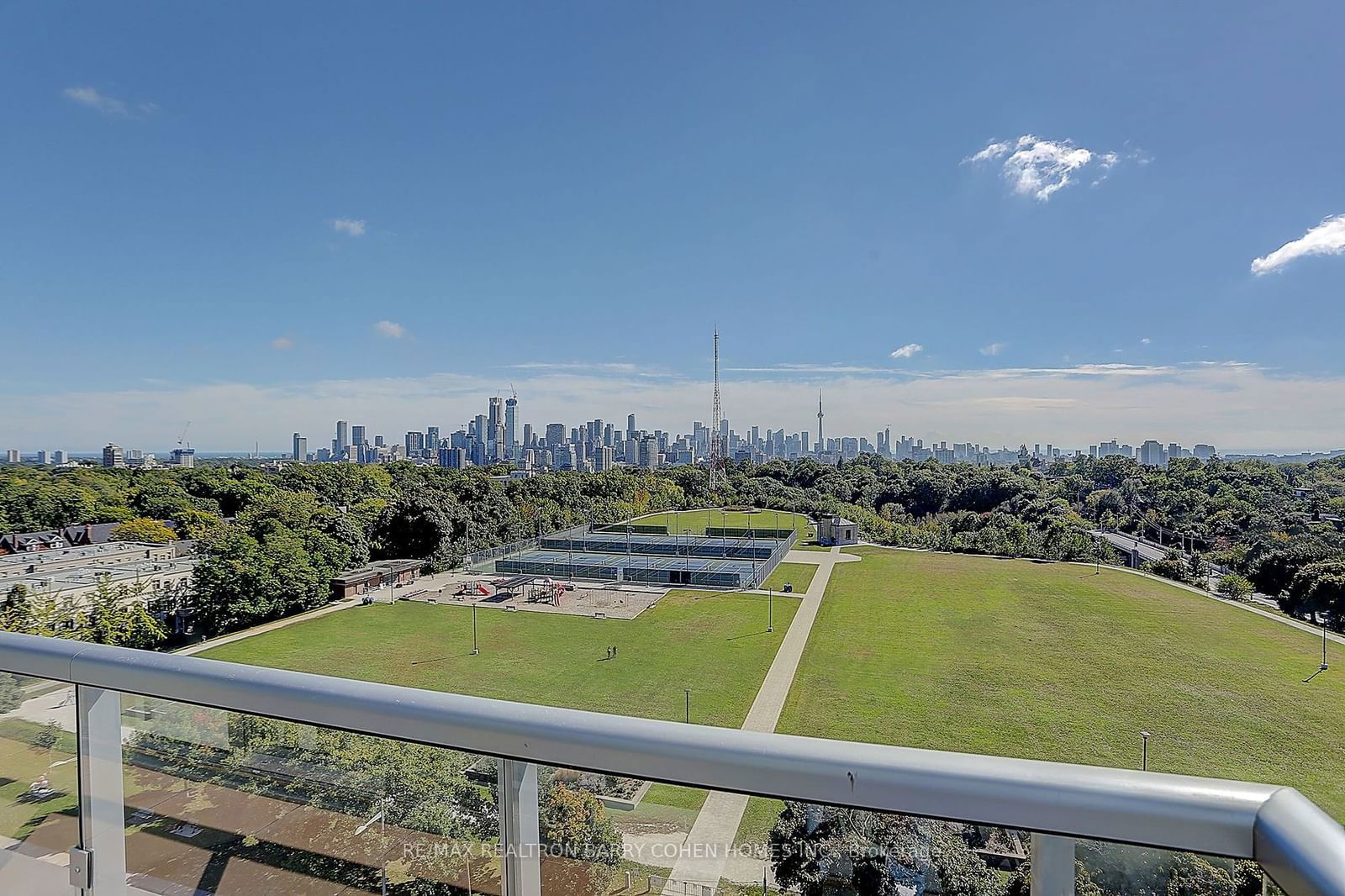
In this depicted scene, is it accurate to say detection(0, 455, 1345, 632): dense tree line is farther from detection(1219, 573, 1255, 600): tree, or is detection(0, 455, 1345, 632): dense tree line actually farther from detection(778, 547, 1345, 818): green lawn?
detection(778, 547, 1345, 818): green lawn

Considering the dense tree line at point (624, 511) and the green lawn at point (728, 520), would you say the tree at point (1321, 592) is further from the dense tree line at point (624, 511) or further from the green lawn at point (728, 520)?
the green lawn at point (728, 520)

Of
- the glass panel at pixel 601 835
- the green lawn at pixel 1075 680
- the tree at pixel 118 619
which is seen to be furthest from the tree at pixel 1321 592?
the tree at pixel 118 619

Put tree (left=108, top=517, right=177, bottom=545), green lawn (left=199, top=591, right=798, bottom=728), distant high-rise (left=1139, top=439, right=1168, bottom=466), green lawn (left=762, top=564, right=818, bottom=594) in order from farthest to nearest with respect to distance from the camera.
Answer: distant high-rise (left=1139, top=439, right=1168, bottom=466) < tree (left=108, top=517, right=177, bottom=545) < green lawn (left=762, top=564, right=818, bottom=594) < green lawn (left=199, top=591, right=798, bottom=728)

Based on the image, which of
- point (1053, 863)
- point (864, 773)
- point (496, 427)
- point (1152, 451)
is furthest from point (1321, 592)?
point (496, 427)

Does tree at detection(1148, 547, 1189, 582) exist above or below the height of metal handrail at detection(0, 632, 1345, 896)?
below

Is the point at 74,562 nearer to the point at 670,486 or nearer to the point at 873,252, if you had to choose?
the point at 873,252

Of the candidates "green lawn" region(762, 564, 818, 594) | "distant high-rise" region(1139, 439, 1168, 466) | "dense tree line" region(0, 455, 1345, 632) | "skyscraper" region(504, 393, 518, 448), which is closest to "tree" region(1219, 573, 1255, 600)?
"dense tree line" region(0, 455, 1345, 632)
